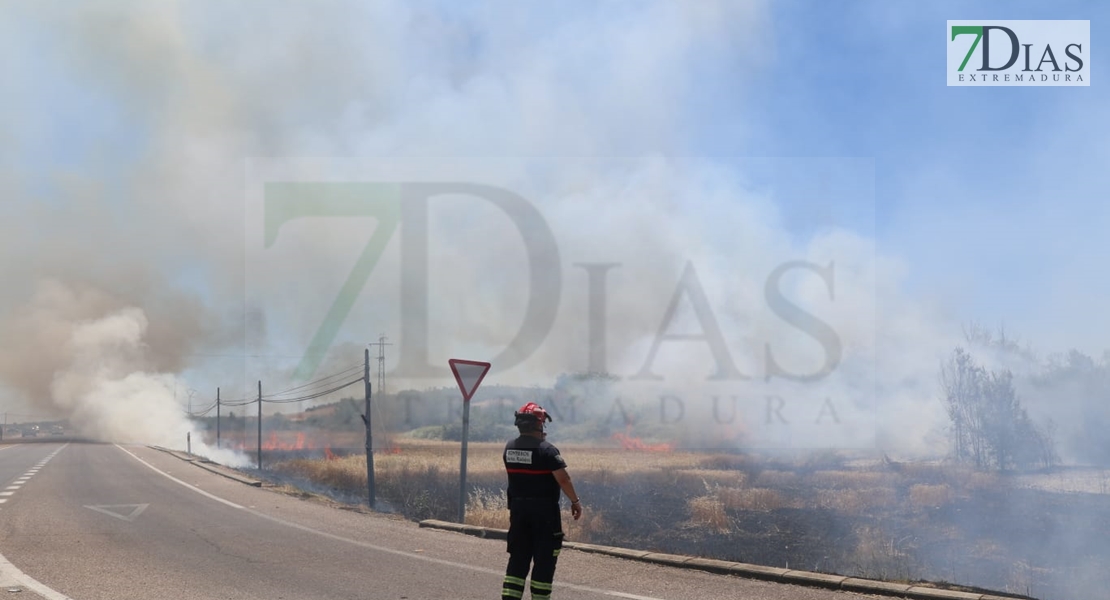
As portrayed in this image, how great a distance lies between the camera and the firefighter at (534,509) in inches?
227

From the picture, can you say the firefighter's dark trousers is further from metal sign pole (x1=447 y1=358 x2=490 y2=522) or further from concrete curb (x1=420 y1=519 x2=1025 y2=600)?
metal sign pole (x1=447 y1=358 x2=490 y2=522)

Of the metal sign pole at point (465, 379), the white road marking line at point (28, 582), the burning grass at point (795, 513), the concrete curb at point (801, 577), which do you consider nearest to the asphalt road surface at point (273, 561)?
the white road marking line at point (28, 582)

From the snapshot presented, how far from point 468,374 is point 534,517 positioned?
6516 mm

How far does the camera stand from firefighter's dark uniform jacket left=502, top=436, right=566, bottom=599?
5.76m

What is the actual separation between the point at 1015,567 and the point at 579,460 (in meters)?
25.0

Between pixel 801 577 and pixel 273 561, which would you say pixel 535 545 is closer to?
pixel 801 577

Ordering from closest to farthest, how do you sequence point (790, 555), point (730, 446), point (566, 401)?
1. point (790, 555)
2. point (730, 446)
3. point (566, 401)

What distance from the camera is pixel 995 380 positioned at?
43.6 meters

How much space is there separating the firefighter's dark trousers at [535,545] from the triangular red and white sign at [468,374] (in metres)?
6.10

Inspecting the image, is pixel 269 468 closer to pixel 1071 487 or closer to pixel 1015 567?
pixel 1015 567

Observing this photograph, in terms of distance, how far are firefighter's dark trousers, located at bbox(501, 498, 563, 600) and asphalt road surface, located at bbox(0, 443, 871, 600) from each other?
1.32 m

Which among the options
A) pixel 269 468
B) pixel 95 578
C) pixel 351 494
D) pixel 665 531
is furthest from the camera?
pixel 269 468

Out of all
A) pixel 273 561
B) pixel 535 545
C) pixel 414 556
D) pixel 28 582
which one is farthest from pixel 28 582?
pixel 535 545

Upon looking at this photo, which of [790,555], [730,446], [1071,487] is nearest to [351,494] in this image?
[790,555]
